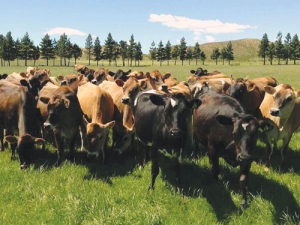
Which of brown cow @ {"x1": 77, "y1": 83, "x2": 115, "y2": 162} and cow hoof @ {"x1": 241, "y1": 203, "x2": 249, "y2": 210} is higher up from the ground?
brown cow @ {"x1": 77, "y1": 83, "x2": 115, "y2": 162}

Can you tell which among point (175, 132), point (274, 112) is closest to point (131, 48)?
point (274, 112)

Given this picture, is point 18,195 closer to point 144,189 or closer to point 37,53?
→ point 144,189

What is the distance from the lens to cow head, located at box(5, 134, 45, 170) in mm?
8445

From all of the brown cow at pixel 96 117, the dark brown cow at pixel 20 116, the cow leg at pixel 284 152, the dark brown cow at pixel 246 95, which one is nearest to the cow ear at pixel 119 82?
the brown cow at pixel 96 117

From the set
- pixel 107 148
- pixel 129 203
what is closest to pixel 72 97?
pixel 107 148

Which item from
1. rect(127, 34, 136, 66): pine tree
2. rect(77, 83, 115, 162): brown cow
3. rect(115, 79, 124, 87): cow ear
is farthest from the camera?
rect(127, 34, 136, 66): pine tree

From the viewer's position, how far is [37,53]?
114 metres

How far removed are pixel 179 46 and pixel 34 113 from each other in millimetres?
126210

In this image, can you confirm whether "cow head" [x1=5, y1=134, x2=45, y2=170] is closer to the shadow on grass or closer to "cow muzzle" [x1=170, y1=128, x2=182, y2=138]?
the shadow on grass

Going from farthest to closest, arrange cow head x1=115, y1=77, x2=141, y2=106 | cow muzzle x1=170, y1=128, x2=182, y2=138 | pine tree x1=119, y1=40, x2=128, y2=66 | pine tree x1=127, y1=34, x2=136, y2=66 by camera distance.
Result: pine tree x1=119, y1=40, x2=128, y2=66, pine tree x1=127, y1=34, x2=136, y2=66, cow head x1=115, y1=77, x2=141, y2=106, cow muzzle x1=170, y1=128, x2=182, y2=138

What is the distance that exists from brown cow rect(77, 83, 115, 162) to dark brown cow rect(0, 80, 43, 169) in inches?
62.8

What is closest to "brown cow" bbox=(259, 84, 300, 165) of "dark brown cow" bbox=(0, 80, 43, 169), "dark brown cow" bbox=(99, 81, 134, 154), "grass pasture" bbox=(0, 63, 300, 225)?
"grass pasture" bbox=(0, 63, 300, 225)

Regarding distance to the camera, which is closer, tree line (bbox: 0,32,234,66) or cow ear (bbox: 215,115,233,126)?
cow ear (bbox: 215,115,233,126)

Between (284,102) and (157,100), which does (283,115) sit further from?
(157,100)
